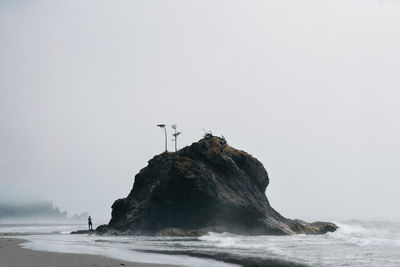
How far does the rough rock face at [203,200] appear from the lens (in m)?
61.2

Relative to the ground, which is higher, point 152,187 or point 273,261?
point 152,187

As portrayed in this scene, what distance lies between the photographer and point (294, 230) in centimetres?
6438

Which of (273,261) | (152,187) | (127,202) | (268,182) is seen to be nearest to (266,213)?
(268,182)

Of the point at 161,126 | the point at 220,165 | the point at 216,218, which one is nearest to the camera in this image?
the point at 216,218

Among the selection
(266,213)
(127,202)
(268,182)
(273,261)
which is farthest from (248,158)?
(273,261)

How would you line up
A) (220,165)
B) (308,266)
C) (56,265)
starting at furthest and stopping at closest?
(220,165) → (308,266) → (56,265)

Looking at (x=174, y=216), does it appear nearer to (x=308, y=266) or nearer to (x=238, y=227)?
(x=238, y=227)

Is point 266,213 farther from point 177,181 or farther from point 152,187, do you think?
point 152,187

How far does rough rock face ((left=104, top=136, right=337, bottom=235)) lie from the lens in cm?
6125

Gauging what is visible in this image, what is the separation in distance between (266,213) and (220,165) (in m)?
10.6

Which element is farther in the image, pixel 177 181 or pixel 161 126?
pixel 161 126

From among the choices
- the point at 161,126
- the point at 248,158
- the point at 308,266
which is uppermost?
the point at 161,126

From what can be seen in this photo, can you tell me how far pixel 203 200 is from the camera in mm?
62312

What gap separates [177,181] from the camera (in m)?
63.9
